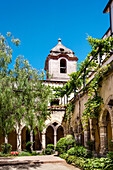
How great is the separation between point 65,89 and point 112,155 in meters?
9.88

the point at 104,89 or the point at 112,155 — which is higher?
the point at 104,89

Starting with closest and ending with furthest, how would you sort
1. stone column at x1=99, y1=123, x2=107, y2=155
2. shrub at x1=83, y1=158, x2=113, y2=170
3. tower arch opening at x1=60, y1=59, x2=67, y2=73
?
shrub at x1=83, y1=158, x2=113, y2=170, stone column at x1=99, y1=123, x2=107, y2=155, tower arch opening at x1=60, y1=59, x2=67, y2=73

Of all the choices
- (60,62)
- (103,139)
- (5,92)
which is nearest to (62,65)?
(60,62)

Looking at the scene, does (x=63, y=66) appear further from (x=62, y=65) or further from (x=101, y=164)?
(x=101, y=164)

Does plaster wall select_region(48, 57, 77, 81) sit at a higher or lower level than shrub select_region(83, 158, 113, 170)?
higher

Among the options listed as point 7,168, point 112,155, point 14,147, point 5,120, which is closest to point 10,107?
point 5,120

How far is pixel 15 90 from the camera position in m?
11.9

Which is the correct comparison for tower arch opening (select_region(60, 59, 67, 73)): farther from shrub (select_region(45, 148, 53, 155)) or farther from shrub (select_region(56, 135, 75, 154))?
shrub (select_region(56, 135, 75, 154))

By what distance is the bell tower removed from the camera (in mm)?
25625

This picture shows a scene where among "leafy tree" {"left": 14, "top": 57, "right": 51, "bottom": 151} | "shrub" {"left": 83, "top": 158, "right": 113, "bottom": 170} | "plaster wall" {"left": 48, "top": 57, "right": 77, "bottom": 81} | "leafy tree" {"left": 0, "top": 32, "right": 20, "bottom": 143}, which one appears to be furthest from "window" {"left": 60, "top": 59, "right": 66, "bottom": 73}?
"shrub" {"left": 83, "top": 158, "right": 113, "bottom": 170}

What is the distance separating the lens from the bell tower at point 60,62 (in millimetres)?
25625

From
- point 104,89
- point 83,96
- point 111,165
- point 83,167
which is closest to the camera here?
point 111,165

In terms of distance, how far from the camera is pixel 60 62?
26719 millimetres

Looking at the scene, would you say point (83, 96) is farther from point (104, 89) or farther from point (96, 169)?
point (96, 169)
